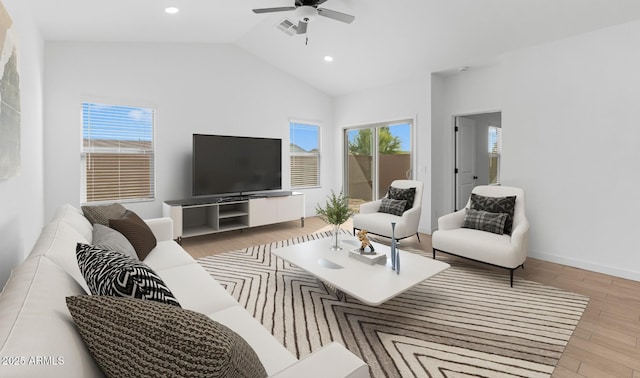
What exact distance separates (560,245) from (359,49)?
3.64 meters

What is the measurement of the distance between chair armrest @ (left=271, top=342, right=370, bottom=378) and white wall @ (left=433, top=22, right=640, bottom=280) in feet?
12.2

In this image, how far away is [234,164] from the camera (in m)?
4.88

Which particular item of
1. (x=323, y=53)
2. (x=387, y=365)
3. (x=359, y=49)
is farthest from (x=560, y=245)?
(x=323, y=53)

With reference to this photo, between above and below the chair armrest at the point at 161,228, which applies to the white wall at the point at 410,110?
above

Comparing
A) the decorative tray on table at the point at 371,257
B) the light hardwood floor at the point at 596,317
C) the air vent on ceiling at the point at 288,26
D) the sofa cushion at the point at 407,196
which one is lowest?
the light hardwood floor at the point at 596,317

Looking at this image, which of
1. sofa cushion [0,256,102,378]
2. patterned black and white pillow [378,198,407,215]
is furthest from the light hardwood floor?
sofa cushion [0,256,102,378]

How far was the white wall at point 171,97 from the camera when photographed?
3844 mm

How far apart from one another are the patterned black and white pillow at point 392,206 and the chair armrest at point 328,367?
345 cm

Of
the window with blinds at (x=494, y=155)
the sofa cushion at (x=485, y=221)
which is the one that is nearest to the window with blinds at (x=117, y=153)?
the sofa cushion at (x=485, y=221)

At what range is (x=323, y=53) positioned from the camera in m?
4.94

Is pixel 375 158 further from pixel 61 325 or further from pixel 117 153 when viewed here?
pixel 61 325

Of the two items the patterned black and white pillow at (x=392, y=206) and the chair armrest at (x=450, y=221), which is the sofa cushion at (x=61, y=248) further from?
the patterned black and white pillow at (x=392, y=206)

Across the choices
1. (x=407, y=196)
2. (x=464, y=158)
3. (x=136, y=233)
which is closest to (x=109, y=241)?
(x=136, y=233)

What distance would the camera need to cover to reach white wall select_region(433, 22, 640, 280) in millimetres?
3186
